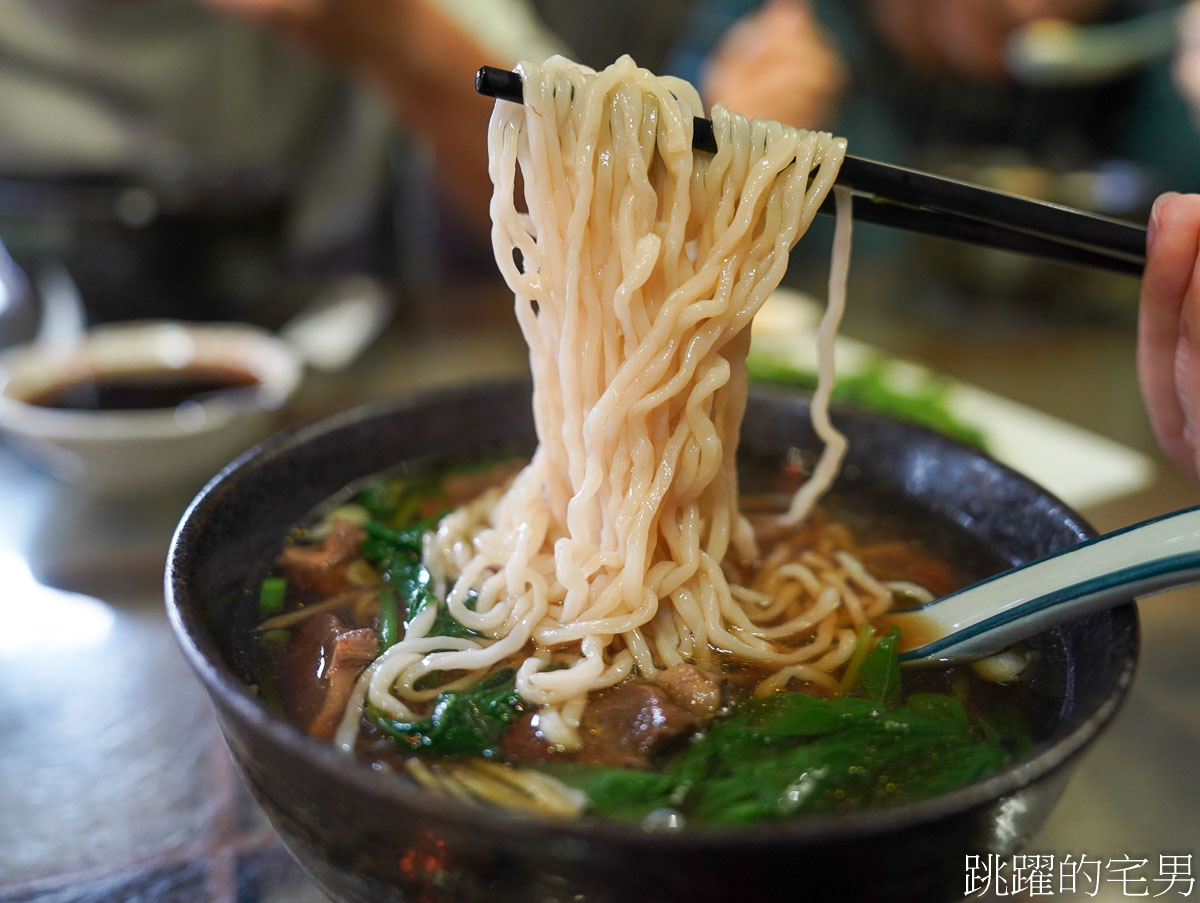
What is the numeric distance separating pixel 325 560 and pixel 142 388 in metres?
1.35

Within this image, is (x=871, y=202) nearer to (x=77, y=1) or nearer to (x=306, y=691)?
(x=306, y=691)

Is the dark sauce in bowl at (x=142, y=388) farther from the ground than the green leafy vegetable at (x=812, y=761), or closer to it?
closer to it

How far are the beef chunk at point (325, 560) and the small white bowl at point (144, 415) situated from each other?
805mm

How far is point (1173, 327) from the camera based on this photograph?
1501mm

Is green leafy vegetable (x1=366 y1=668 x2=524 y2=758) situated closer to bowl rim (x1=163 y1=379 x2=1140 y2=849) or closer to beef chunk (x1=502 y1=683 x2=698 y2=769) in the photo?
beef chunk (x1=502 y1=683 x2=698 y2=769)

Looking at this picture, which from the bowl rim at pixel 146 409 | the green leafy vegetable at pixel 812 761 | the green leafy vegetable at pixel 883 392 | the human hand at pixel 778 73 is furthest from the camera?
the human hand at pixel 778 73

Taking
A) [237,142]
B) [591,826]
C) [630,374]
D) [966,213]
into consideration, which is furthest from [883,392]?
[237,142]

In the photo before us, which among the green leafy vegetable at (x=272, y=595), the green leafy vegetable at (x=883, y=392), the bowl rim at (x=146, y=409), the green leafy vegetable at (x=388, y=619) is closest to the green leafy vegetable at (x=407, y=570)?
the green leafy vegetable at (x=388, y=619)

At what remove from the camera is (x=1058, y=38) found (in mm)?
4961

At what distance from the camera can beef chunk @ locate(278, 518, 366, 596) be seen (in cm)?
152

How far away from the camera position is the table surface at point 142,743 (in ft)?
4.48

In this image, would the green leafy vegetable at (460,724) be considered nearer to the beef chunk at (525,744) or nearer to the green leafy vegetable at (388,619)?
the beef chunk at (525,744)

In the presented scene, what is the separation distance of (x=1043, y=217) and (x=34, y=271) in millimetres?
3218

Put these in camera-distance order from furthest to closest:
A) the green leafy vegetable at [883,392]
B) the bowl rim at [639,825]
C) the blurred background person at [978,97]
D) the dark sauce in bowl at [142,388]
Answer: the blurred background person at [978,97]
the green leafy vegetable at [883,392]
the dark sauce in bowl at [142,388]
the bowl rim at [639,825]
